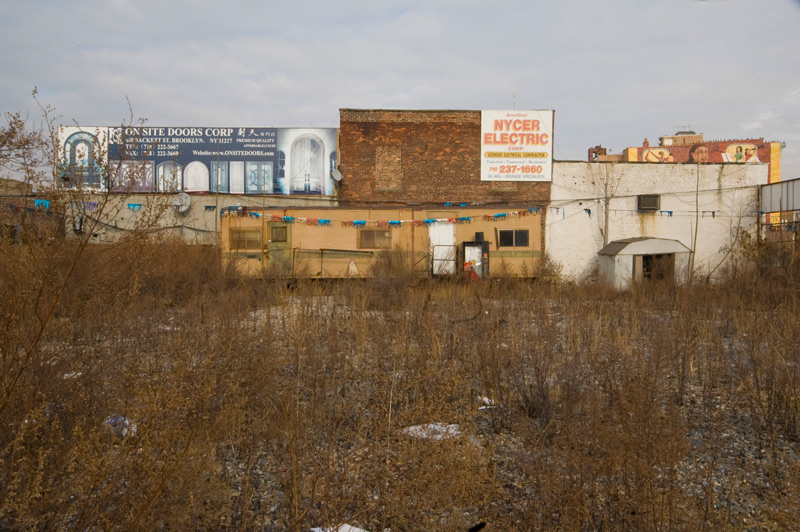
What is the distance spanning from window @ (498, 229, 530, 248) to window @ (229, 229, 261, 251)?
7906 mm

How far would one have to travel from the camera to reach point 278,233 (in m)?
16.0

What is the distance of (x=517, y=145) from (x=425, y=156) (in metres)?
3.44

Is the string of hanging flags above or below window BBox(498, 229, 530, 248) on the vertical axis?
above

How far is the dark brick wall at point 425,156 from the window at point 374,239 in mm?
2554

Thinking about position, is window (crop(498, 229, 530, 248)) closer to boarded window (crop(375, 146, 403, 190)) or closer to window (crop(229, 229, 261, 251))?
boarded window (crop(375, 146, 403, 190))

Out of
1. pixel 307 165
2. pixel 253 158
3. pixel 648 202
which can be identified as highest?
pixel 253 158

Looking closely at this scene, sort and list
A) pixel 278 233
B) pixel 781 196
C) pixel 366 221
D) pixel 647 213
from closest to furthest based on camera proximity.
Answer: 1. pixel 278 233
2. pixel 366 221
3. pixel 781 196
4. pixel 647 213

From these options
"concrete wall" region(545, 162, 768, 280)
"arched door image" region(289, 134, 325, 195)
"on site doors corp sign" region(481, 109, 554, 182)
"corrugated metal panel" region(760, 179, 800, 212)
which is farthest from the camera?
"arched door image" region(289, 134, 325, 195)

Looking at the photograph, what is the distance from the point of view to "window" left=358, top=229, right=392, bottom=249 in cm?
1617

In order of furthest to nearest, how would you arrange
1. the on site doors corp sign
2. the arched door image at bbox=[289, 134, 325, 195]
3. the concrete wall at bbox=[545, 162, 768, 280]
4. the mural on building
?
the mural on building, the arched door image at bbox=[289, 134, 325, 195], the concrete wall at bbox=[545, 162, 768, 280], the on site doors corp sign

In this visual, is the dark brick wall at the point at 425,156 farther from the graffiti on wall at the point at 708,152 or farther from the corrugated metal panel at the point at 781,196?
the graffiti on wall at the point at 708,152

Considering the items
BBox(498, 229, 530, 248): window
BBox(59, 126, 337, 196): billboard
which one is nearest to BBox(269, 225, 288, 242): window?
BBox(59, 126, 337, 196): billboard

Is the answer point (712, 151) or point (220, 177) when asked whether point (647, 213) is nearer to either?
point (220, 177)

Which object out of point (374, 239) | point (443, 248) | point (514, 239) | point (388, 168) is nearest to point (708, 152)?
point (514, 239)
